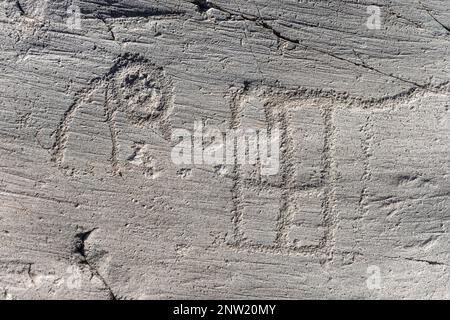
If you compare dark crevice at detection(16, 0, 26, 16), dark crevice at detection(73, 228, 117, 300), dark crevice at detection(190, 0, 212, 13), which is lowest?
dark crevice at detection(73, 228, 117, 300)

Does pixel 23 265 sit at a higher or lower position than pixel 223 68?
lower

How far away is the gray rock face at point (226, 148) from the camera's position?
6.34 feet

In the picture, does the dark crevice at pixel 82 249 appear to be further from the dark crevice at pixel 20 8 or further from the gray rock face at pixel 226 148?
the dark crevice at pixel 20 8

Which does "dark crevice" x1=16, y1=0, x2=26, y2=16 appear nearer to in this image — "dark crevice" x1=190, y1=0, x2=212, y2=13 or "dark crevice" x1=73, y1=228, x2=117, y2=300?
"dark crevice" x1=190, y1=0, x2=212, y2=13

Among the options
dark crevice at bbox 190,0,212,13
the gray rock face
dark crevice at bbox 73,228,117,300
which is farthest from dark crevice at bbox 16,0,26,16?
dark crevice at bbox 73,228,117,300

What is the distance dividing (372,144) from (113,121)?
3.42 ft

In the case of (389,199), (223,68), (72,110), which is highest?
(223,68)

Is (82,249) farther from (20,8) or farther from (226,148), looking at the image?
(20,8)

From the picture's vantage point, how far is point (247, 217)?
1964 mm

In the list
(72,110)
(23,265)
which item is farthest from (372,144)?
(23,265)

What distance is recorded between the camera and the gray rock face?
6.34 ft

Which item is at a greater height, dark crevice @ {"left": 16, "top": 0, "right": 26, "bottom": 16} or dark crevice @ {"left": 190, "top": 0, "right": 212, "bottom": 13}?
dark crevice @ {"left": 190, "top": 0, "right": 212, "bottom": 13}

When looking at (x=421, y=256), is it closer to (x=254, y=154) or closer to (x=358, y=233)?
(x=358, y=233)

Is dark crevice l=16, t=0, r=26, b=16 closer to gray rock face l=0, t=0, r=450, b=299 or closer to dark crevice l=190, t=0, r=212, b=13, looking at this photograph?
gray rock face l=0, t=0, r=450, b=299
